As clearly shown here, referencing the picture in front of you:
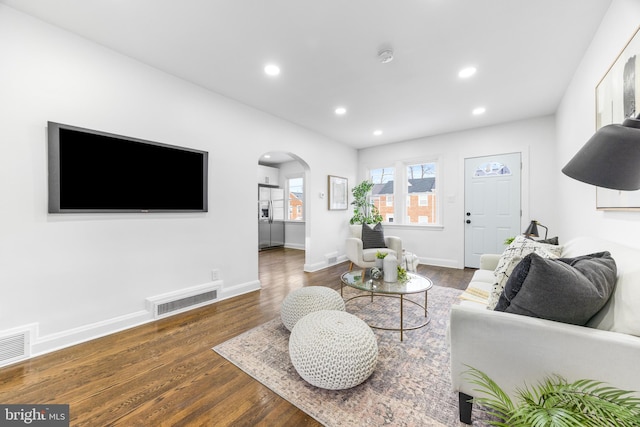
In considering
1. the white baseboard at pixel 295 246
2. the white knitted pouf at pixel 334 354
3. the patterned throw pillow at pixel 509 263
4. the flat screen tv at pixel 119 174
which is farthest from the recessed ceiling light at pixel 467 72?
the white baseboard at pixel 295 246

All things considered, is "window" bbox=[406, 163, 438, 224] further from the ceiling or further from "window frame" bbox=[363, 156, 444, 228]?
the ceiling

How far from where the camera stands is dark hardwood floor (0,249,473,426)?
1.41m

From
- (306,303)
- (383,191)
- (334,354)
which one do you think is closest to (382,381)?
(334,354)

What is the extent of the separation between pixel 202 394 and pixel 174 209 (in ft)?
5.98

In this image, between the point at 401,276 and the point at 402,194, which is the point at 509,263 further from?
the point at 402,194

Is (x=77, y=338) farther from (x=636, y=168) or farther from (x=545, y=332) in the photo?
A: (x=636, y=168)

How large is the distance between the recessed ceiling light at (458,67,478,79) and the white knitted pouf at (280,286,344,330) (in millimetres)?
2590

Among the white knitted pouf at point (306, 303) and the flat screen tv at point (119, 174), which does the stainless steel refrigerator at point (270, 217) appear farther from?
the white knitted pouf at point (306, 303)

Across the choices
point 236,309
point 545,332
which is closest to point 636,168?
point 545,332

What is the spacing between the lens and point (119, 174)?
2389 mm

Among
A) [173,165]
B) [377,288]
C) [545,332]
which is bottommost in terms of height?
[377,288]

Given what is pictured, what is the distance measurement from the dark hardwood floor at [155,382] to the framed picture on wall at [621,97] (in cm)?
232

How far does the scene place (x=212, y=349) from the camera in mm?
2064

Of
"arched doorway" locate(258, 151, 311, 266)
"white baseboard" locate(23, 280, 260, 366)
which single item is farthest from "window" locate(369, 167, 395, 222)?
"white baseboard" locate(23, 280, 260, 366)
